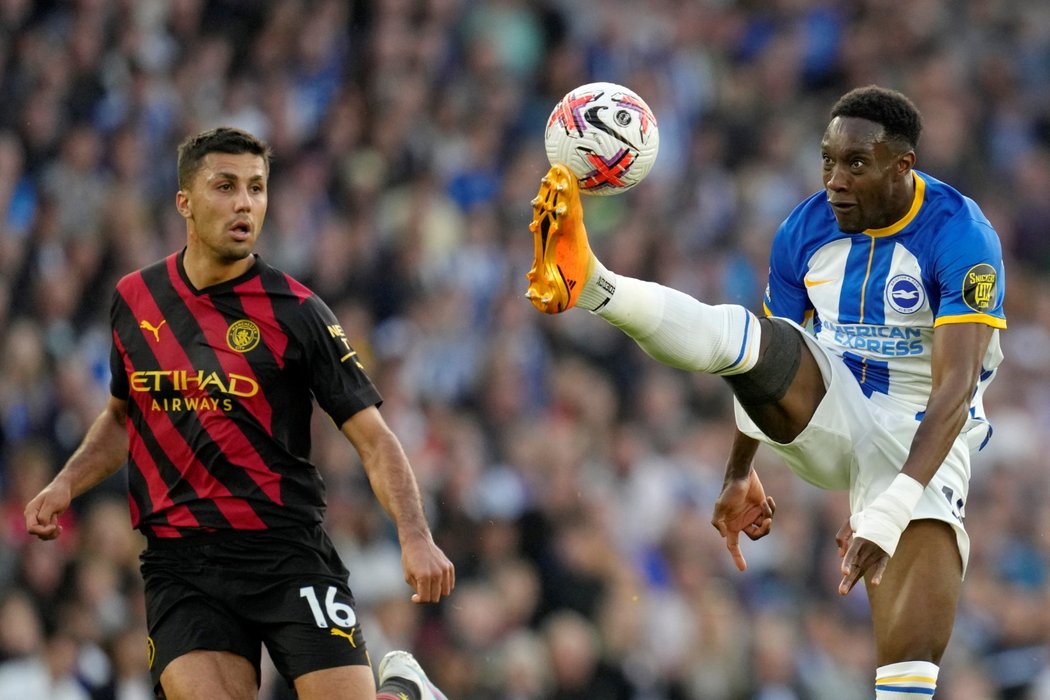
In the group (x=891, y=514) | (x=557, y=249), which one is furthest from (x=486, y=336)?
(x=891, y=514)

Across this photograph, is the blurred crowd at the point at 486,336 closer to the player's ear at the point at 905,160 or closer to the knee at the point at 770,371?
the knee at the point at 770,371

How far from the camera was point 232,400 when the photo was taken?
18.2ft

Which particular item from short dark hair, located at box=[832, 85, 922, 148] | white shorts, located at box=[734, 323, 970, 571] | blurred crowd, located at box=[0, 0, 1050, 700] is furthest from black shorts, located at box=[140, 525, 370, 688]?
blurred crowd, located at box=[0, 0, 1050, 700]

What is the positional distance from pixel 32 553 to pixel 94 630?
515mm

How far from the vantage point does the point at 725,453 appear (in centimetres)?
1208

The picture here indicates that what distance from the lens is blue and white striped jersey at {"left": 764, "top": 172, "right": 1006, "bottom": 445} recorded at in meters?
5.74

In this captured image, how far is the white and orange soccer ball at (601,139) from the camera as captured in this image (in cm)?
584

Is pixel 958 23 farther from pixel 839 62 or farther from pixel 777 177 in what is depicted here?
pixel 777 177

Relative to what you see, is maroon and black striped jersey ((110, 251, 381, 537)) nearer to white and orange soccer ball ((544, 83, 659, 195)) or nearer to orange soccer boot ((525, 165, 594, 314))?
orange soccer boot ((525, 165, 594, 314))

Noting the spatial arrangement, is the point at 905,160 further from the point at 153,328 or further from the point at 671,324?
the point at 153,328

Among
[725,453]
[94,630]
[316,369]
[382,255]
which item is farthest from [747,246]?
[316,369]

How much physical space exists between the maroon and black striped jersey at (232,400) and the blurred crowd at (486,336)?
2.95 meters

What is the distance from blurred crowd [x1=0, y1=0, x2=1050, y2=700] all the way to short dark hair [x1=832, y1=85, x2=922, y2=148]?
4.57 metres

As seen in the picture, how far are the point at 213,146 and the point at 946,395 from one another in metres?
2.64
